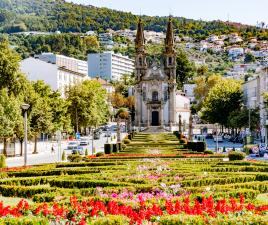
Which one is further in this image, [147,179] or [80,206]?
[147,179]

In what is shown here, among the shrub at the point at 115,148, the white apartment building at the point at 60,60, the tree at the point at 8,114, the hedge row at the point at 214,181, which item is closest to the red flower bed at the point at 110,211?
the hedge row at the point at 214,181

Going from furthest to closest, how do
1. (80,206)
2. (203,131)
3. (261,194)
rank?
(203,131), (261,194), (80,206)

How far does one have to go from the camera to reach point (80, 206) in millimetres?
14109

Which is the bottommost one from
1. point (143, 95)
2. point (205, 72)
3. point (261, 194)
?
point (261, 194)

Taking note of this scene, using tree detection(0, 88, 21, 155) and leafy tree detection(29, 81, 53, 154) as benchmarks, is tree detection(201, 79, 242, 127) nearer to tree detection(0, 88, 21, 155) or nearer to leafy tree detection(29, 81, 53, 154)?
leafy tree detection(29, 81, 53, 154)

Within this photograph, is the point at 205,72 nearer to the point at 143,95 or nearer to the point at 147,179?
the point at 143,95

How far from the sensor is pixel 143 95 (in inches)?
4380

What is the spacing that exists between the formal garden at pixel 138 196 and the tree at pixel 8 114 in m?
20.7

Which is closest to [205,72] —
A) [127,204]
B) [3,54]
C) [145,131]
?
[145,131]

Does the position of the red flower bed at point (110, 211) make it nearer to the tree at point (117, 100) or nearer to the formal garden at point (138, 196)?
the formal garden at point (138, 196)

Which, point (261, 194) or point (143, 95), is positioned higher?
point (143, 95)

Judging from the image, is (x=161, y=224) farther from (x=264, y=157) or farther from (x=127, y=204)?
(x=264, y=157)

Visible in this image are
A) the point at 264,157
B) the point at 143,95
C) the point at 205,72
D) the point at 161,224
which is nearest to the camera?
the point at 161,224

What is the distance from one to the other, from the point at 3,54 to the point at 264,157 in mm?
29355
